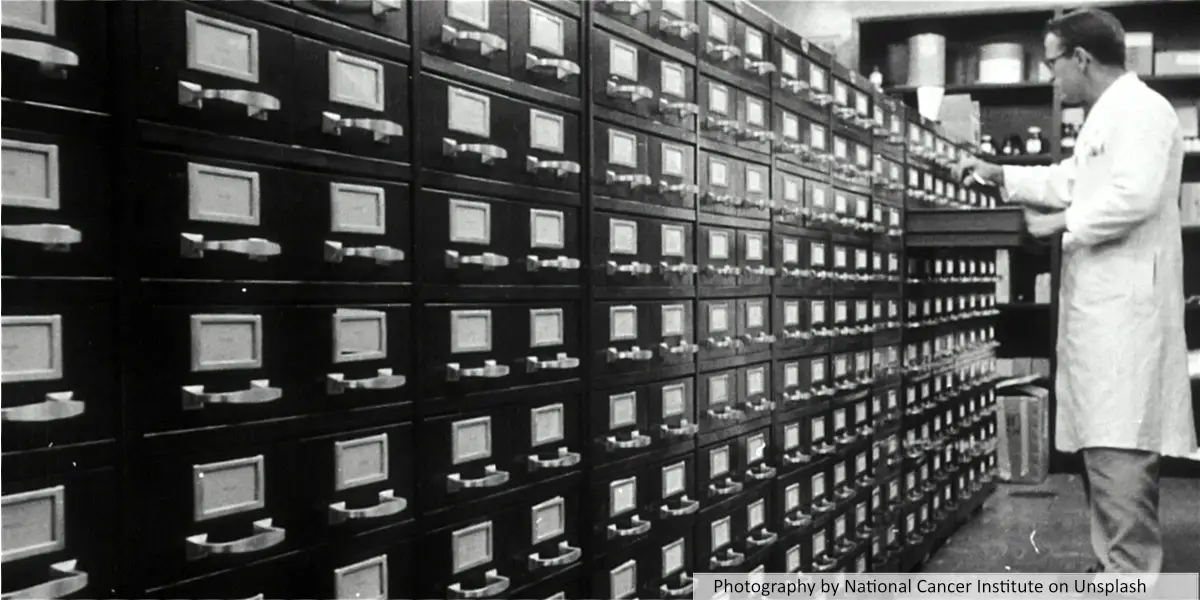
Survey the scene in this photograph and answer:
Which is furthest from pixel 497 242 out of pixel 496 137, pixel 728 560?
pixel 728 560

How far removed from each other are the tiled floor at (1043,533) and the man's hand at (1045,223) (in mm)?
1459

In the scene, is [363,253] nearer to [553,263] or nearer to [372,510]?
[372,510]

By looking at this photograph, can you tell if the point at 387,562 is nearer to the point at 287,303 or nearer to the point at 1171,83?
the point at 287,303

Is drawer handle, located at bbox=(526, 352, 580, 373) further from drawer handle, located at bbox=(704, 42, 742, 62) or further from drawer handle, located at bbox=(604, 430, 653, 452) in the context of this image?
drawer handle, located at bbox=(704, 42, 742, 62)

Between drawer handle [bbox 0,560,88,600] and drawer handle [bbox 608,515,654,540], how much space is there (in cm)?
129

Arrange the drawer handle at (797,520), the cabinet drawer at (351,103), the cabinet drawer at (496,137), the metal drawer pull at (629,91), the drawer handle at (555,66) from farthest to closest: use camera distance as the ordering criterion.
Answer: the drawer handle at (797,520)
the metal drawer pull at (629,91)
the drawer handle at (555,66)
the cabinet drawer at (496,137)
the cabinet drawer at (351,103)

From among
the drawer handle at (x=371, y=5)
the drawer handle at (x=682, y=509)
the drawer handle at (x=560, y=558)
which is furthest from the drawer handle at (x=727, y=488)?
the drawer handle at (x=371, y=5)

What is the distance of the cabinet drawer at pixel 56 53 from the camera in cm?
113

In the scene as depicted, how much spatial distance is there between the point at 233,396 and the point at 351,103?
1.58 feet

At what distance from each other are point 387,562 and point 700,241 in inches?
51.7

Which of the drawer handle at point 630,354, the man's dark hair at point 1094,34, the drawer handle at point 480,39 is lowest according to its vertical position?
the drawer handle at point 630,354

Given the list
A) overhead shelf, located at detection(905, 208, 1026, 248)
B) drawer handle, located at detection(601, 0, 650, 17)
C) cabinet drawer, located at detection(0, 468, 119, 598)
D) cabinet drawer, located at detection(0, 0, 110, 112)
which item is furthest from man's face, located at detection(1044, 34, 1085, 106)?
cabinet drawer, located at detection(0, 468, 119, 598)

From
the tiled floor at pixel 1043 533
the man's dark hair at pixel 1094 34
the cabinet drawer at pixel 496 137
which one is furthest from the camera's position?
the tiled floor at pixel 1043 533

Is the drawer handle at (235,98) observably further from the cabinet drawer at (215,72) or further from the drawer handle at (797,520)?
the drawer handle at (797,520)
